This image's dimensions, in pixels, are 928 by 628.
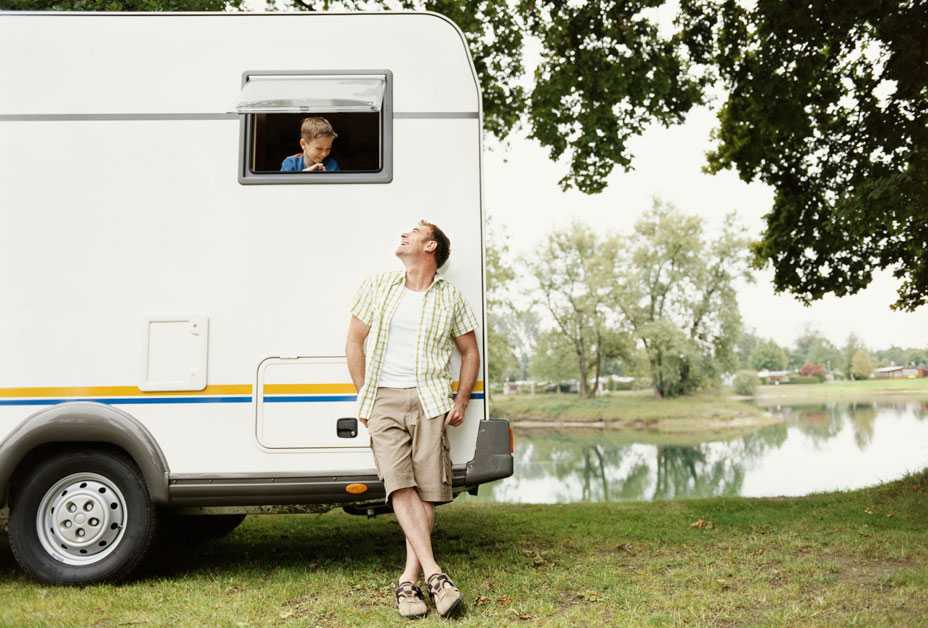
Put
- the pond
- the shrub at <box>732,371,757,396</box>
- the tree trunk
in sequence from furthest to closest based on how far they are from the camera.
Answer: the tree trunk < the shrub at <box>732,371,757,396</box> < the pond

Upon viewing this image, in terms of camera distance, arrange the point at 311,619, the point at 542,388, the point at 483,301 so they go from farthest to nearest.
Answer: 1. the point at 542,388
2. the point at 483,301
3. the point at 311,619

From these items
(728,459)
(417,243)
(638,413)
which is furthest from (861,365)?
(417,243)

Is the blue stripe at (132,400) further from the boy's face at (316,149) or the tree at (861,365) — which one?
the tree at (861,365)

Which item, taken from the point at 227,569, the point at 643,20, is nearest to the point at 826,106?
the point at 643,20

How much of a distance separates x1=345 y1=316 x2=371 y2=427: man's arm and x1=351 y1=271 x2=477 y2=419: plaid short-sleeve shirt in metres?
0.03

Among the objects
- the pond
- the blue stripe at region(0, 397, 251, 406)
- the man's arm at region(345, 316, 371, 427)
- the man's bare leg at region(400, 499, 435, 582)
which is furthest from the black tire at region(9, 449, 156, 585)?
the pond

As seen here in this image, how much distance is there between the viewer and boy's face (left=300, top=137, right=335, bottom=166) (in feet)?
15.6

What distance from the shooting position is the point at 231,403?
4.55 m

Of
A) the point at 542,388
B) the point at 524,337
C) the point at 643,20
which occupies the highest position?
the point at 643,20

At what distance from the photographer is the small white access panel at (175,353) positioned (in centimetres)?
455

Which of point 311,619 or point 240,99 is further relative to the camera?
point 240,99

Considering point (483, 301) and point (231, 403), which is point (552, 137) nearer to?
point (483, 301)

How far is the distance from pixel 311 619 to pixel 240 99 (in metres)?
2.92

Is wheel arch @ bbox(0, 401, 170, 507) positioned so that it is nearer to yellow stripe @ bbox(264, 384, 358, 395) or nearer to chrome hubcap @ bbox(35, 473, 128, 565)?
chrome hubcap @ bbox(35, 473, 128, 565)
